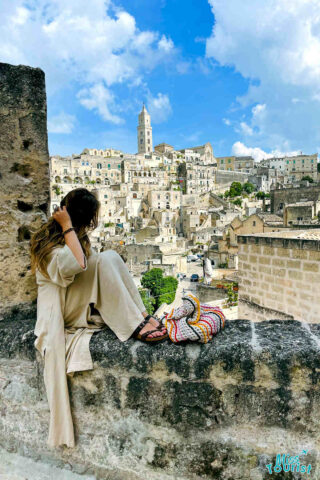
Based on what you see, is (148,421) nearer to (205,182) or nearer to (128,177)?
(128,177)

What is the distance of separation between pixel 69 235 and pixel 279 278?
4278 millimetres

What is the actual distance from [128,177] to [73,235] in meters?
75.0

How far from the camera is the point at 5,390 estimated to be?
232cm

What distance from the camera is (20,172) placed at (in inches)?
104

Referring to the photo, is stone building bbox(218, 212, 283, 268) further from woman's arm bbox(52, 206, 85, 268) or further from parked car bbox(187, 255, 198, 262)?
woman's arm bbox(52, 206, 85, 268)

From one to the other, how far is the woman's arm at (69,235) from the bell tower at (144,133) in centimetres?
10789

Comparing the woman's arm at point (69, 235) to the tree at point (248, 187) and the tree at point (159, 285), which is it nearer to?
the tree at point (159, 285)

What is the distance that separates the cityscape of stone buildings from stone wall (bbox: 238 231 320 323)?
11.4 meters

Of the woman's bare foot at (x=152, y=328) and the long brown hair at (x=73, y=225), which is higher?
the long brown hair at (x=73, y=225)

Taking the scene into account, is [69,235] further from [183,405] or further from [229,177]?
[229,177]

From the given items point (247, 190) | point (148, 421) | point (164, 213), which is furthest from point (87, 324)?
point (247, 190)

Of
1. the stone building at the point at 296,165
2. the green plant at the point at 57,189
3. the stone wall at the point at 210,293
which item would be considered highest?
the stone building at the point at 296,165

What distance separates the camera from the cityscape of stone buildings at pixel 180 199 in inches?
1138

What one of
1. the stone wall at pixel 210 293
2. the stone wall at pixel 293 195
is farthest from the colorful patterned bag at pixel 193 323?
the stone wall at pixel 293 195
